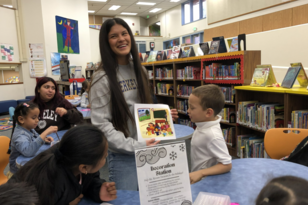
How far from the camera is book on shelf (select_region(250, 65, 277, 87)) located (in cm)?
298

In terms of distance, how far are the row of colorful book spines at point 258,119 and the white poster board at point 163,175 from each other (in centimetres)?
244

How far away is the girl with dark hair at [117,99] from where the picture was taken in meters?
1.28

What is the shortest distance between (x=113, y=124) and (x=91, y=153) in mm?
369

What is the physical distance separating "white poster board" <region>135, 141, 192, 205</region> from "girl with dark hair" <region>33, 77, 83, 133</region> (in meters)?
1.90

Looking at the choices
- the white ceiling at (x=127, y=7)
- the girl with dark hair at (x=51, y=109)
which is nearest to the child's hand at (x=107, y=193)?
the girl with dark hair at (x=51, y=109)

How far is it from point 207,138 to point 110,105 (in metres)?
0.60

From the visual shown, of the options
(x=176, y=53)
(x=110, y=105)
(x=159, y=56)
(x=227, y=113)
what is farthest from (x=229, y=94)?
(x=110, y=105)

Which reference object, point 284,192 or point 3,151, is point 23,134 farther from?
point 284,192

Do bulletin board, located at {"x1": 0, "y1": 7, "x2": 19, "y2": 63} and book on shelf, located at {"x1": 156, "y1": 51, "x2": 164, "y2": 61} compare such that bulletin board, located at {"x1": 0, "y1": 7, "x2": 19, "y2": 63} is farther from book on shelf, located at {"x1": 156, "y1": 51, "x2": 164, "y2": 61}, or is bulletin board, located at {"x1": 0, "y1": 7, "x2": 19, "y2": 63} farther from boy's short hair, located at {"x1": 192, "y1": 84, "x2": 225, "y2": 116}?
boy's short hair, located at {"x1": 192, "y1": 84, "x2": 225, "y2": 116}

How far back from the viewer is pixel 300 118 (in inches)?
99.8

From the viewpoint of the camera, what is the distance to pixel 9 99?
7949 mm

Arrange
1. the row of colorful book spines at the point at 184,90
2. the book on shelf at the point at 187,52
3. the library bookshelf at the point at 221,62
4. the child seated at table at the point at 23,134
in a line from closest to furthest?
the child seated at table at the point at 23,134
the library bookshelf at the point at 221,62
the book on shelf at the point at 187,52
the row of colorful book spines at the point at 184,90

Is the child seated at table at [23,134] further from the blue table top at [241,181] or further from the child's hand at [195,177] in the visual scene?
the child's hand at [195,177]

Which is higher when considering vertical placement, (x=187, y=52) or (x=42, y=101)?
(x=187, y=52)
